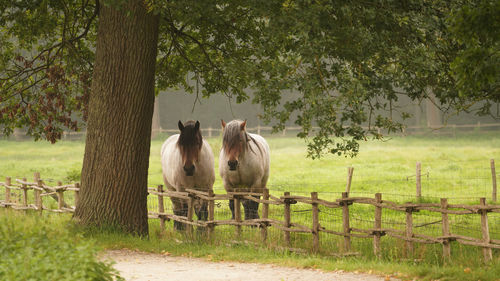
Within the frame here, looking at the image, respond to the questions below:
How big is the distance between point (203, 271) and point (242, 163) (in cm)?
524

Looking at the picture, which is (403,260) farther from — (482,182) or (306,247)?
(482,182)

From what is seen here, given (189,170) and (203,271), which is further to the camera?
(189,170)

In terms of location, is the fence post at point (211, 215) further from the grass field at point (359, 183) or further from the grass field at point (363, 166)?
the grass field at point (363, 166)

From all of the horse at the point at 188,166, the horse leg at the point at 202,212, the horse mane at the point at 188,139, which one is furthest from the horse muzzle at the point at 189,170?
the horse leg at the point at 202,212

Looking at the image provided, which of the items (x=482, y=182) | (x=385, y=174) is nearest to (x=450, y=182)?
(x=482, y=182)

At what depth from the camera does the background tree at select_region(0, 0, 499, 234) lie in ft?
32.8

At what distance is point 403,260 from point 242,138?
5255 mm

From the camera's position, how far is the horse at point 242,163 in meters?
14.1

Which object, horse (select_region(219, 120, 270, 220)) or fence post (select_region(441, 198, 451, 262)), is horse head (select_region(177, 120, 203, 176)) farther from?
fence post (select_region(441, 198, 451, 262))

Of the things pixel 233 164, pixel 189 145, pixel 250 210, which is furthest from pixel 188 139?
pixel 250 210

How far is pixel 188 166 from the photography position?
14.0 metres

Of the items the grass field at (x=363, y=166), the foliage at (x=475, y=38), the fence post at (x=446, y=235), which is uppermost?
the foliage at (x=475, y=38)

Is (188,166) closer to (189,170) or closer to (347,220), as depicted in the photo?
(189,170)

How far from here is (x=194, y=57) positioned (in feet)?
55.1
